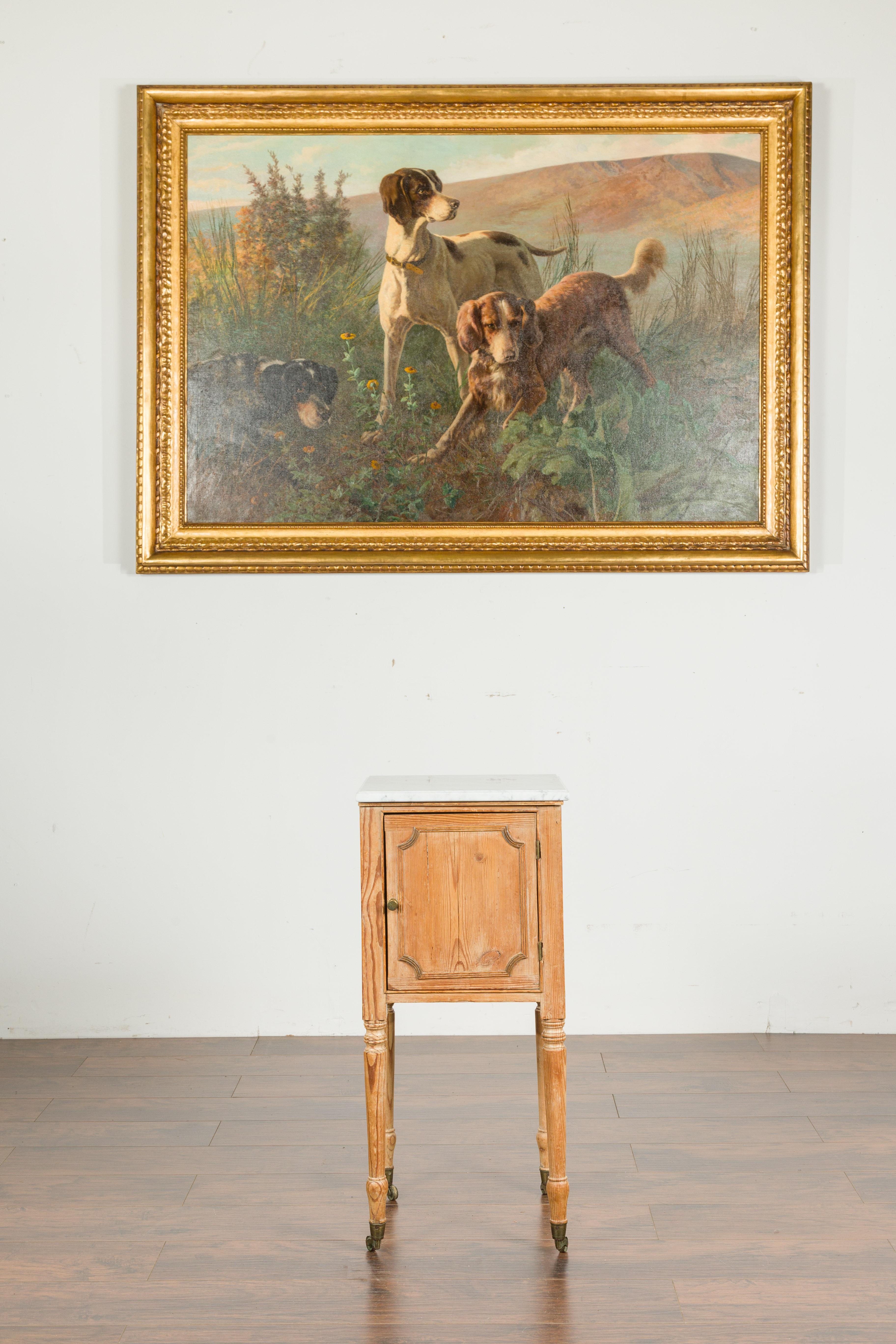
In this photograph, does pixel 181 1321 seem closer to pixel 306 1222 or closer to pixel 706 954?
pixel 306 1222

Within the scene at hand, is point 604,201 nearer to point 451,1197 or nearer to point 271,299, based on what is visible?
point 271,299

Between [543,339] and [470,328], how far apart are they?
0.24 meters

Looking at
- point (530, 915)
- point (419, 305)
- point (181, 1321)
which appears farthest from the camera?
point (419, 305)

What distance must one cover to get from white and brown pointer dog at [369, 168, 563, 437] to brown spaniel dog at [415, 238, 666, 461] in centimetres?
6

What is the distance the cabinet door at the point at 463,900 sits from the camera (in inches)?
85.8

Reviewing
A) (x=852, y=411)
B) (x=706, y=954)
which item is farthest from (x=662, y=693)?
(x=852, y=411)

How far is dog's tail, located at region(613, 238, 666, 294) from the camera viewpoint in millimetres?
3363

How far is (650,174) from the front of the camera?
132 inches

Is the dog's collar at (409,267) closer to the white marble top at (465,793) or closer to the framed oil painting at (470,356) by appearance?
the framed oil painting at (470,356)

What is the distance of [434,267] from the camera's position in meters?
3.36

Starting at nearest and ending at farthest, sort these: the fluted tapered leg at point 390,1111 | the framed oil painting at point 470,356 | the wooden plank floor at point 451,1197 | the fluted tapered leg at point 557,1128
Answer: the wooden plank floor at point 451,1197 < the fluted tapered leg at point 557,1128 < the fluted tapered leg at point 390,1111 < the framed oil painting at point 470,356

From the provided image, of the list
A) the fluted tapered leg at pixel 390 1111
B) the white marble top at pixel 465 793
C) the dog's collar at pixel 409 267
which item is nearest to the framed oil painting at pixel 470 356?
the dog's collar at pixel 409 267

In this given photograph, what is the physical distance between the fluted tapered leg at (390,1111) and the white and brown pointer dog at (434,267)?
1953 mm

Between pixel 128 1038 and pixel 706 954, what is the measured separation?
1.91 metres
